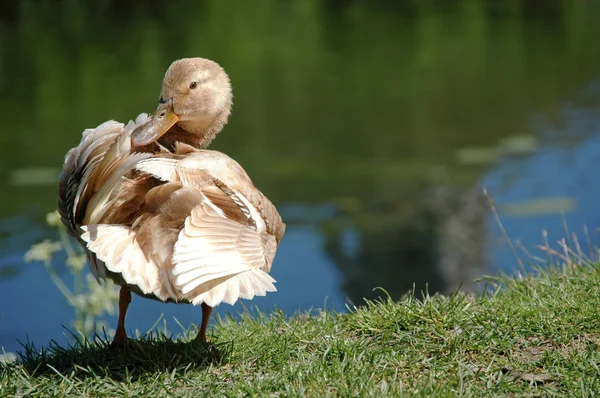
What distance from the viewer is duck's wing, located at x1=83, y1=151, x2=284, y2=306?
12.1 feet

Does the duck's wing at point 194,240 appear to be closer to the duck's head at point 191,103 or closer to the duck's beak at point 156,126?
the duck's beak at point 156,126

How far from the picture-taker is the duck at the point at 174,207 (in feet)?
12.2

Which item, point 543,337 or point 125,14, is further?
point 125,14

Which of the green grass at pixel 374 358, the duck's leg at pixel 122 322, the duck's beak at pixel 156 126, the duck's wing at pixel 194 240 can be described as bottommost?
the green grass at pixel 374 358

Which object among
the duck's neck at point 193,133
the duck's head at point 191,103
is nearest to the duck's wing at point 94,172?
the duck's head at point 191,103

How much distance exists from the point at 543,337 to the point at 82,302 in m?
4.18

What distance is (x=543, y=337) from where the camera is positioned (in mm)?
4137

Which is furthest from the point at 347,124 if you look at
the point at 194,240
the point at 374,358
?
the point at 194,240

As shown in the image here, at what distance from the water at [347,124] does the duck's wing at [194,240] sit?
5.62ft

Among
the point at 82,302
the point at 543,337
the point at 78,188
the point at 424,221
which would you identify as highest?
the point at 78,188

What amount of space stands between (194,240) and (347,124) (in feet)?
44.9

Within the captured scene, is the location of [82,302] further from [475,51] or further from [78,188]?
[475,51]

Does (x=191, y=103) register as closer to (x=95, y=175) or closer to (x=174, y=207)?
(x=95, y=175)

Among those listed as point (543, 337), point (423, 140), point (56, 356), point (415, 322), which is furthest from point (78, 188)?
point (423, 140)
